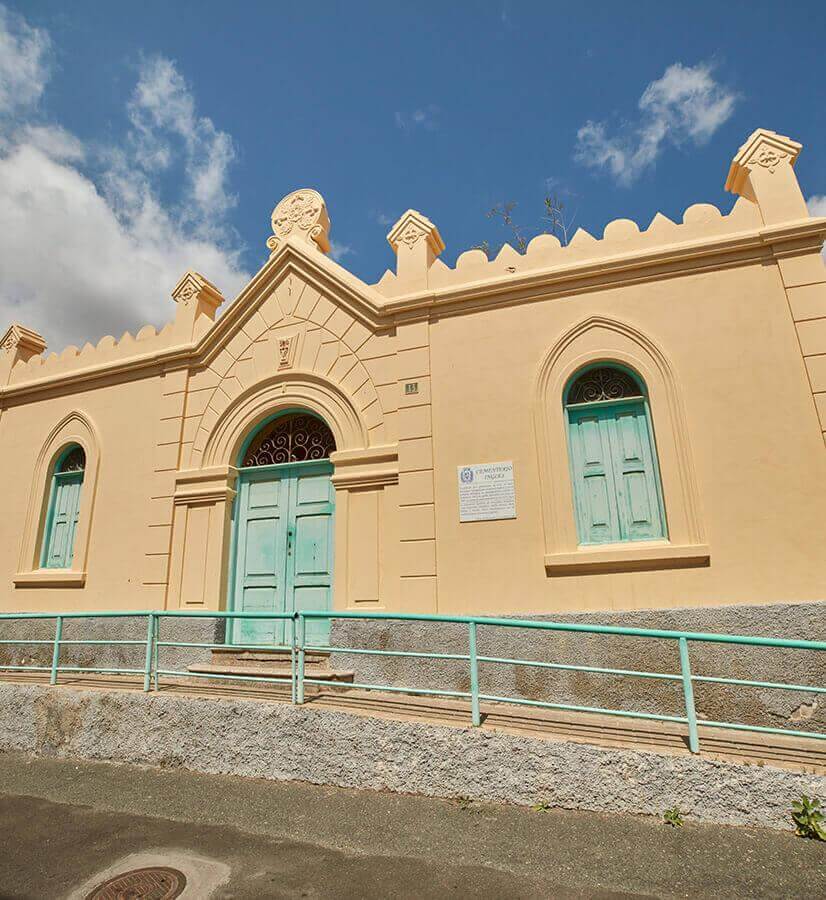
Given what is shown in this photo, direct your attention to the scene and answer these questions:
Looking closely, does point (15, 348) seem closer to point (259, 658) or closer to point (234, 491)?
point (234, 491)

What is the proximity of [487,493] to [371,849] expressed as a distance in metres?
3.88

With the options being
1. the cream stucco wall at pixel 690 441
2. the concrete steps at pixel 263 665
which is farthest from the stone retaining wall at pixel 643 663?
the concrete steps at pixel 263 665

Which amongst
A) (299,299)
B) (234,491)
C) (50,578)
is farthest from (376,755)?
(50,578)

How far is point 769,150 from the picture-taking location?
687cm

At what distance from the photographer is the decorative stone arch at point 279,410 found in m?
7.75

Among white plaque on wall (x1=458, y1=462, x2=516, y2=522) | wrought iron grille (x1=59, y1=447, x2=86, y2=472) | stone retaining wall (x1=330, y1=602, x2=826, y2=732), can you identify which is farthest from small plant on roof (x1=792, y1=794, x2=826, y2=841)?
wrought iron grille (x1=59, y1=447, x2=86, y2=472)

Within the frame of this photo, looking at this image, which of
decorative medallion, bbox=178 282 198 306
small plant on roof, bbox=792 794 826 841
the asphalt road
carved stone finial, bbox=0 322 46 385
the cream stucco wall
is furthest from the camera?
carved stone finial, bbox=0 322 46 385

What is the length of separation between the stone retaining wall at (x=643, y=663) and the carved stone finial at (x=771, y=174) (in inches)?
173

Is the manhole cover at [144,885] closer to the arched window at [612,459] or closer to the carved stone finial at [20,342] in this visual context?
the arched window at [612,459]

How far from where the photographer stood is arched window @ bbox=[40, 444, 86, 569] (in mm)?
9422

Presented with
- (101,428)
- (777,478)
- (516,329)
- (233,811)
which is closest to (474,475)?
(516,329)

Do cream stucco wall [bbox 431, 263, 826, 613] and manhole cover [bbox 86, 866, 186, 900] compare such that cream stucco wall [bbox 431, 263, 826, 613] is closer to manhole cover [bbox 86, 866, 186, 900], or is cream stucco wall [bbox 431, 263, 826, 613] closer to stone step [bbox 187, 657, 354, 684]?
stone step [bbox 187, 657, 354, 684]

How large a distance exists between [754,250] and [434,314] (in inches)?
150

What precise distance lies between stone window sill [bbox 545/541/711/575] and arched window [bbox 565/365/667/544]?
216 millimetres
